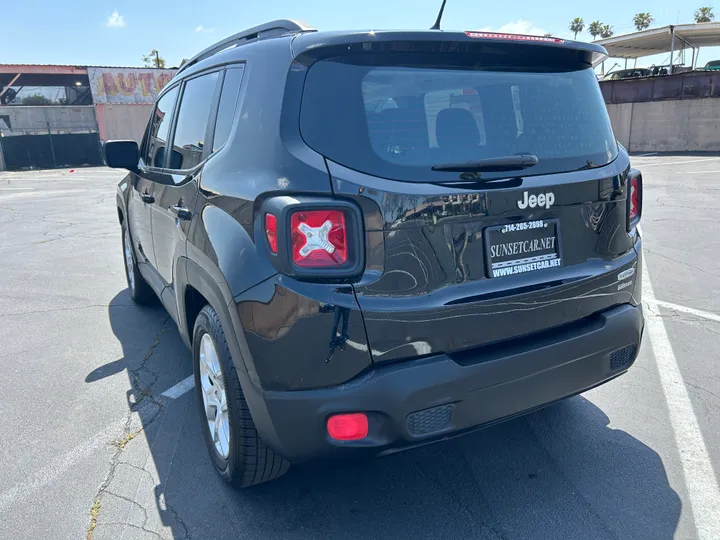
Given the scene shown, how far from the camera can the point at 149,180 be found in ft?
13.0

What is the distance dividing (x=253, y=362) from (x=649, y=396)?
2.54 m

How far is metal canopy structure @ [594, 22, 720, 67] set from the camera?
2741 cm

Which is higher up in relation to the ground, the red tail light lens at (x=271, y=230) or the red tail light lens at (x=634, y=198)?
the red tail light lens at (x=271, y=230)

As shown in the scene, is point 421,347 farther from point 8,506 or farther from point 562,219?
point 8,506

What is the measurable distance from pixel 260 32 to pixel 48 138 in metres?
30.9

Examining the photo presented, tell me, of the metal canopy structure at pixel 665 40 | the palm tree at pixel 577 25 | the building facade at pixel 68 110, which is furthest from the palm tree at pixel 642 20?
the building facade at pixel 68 110

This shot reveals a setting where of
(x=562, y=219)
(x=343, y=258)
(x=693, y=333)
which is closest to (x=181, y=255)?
(x=343, y=258)

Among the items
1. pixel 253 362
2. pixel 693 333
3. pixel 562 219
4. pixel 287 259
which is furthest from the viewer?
pixel 693 333

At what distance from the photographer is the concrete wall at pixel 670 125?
22.8 metres

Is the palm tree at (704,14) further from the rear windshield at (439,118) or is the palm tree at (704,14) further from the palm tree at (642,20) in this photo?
the rear windshield at (439,118)

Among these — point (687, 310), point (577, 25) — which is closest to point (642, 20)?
point (577, 25)

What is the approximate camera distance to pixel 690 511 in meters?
2.48

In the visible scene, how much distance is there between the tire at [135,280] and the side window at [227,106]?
2.71 metres

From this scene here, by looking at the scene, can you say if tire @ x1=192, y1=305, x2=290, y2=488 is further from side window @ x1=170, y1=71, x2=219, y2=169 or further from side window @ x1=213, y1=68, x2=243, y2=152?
side window @ x1=170, y1=71, x2=219, y2=169
